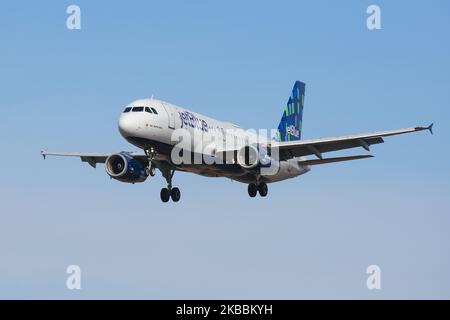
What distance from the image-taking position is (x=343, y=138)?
179 ft

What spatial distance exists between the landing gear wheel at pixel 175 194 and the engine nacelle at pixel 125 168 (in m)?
1.97

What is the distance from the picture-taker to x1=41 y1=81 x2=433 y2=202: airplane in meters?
52.7

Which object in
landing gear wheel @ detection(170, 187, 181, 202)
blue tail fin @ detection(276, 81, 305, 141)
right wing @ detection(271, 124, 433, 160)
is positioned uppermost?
blue tail fin @ detection(276, 81, 305, 141)

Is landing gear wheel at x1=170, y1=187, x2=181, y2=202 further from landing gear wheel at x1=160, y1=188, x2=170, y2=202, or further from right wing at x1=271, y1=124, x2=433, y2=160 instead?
right wing at x1=271, y1=124, x2=433, y2=160

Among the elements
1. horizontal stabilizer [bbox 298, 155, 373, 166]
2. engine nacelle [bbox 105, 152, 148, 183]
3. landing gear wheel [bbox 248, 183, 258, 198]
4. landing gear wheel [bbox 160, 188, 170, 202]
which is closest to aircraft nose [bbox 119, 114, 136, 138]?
engine nacelle [bbox 105, 152, 148, 183]

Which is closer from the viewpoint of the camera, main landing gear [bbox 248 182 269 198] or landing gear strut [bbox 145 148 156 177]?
landing gear strut [bbox 145 148 156 177]

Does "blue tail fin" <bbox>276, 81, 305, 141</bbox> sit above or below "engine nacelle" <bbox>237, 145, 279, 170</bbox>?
above

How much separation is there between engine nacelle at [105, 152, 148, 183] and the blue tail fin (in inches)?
461

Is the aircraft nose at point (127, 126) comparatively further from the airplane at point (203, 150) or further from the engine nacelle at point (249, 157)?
the engine nacelle at point (249, 157)

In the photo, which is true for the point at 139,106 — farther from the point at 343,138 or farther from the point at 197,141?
the point at 343,138

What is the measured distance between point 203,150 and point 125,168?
4.92 metres

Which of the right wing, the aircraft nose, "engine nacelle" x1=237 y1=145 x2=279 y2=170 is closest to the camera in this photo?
the aircraft nose

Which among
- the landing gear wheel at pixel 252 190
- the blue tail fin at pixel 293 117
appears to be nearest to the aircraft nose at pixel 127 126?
the landing gear wheel at pixel 252 190

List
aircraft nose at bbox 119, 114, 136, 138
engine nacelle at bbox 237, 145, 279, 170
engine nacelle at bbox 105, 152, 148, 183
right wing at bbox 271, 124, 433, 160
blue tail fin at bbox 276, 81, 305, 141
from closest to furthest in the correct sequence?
aircraft nose at bbox 119, 114, 136, 138 < right wing at bbox 271, 124, 433, 160 < engine nacelle at bbox 237, 145, 279, 170 < engine nacelle at bbox 105, 152, 148, 183 < blue tail fin at bbox 276, 81, 305, 141
